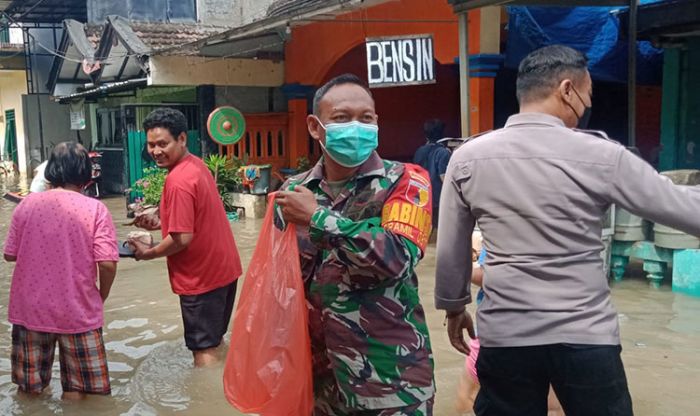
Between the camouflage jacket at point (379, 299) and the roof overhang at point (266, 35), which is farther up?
the roof overhang at point (266, 35)

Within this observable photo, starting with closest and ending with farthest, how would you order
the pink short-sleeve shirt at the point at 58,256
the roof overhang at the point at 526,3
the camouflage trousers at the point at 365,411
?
the camouflage trousers at the point at 365,411 → the pink short-sleeve shirt at the point at 58,256 → the roof overhang at the point at 526,3

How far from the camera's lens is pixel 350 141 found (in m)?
2.25

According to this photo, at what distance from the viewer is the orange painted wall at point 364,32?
8836 millimetres

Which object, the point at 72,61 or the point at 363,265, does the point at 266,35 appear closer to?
the point at 72,61

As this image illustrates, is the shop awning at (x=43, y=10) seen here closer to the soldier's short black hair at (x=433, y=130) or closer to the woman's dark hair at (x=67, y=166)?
the soldier's short black hair at (x=433, y=130)

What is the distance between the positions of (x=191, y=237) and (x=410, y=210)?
205 centimetres

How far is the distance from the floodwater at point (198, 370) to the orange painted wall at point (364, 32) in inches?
138

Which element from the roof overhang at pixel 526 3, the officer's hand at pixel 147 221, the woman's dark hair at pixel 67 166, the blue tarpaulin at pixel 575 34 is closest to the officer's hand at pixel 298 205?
the woman's dark hair at pixel 67 166

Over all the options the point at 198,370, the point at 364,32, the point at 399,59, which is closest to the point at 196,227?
the point at 198,370

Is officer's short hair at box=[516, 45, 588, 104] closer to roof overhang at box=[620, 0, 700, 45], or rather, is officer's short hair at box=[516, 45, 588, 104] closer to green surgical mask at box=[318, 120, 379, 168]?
green surgical mask at box=[318, 120, 379, 168]

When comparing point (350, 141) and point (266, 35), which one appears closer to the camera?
point (350, 141)

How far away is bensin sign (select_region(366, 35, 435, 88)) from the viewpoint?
795 centimetres

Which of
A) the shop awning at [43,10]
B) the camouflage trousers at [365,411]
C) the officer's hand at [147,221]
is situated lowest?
the camouflage trousers at [365,411]

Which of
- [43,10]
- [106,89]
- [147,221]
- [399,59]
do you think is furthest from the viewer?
[43,10]
